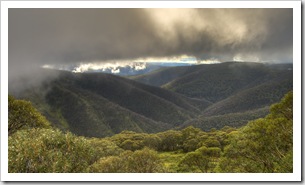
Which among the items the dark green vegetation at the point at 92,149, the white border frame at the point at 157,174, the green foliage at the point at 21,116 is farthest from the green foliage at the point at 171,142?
the white border frame at the point at 157,174

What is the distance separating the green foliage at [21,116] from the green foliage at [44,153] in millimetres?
3649

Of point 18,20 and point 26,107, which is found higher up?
point 18,20

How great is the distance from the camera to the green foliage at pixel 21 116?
23.7 metres

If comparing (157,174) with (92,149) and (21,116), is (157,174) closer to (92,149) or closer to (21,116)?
(92,149)

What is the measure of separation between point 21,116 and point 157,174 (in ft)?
45.3

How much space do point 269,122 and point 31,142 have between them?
15932mm

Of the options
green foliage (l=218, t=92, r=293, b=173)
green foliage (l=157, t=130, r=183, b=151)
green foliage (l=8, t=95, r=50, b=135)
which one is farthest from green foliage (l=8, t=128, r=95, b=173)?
green foliage (l=157, t=130, r=183, b=151)

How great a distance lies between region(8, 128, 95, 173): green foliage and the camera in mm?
18453

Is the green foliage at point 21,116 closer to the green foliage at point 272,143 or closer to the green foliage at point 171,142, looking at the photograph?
the green foliage at point 272,143

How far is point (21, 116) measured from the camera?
84.3ft

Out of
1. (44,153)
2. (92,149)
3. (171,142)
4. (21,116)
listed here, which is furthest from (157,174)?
(171,142)

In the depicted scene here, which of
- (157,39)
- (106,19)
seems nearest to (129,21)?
(106,19)

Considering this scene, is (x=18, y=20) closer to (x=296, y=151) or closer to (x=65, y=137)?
(x=65, y=137)

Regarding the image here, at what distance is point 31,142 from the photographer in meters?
18.9
